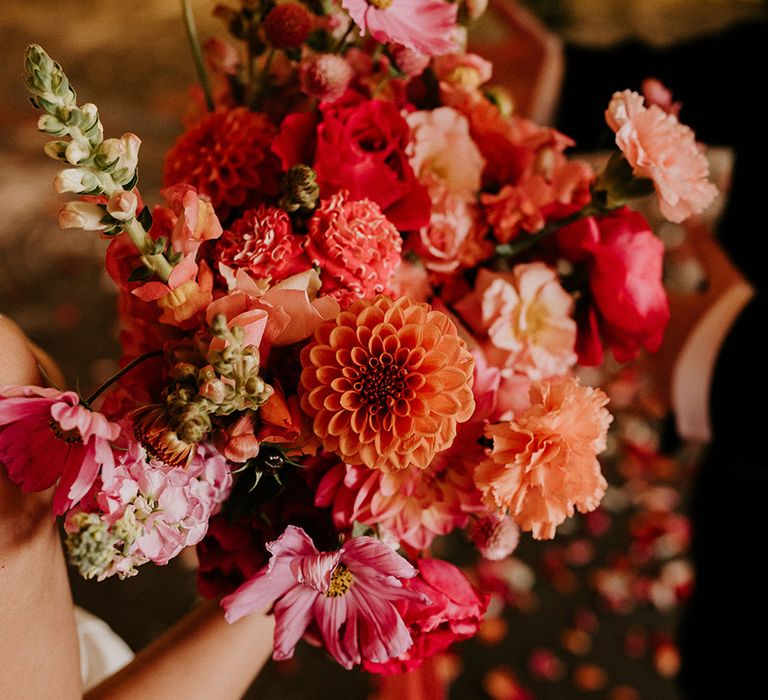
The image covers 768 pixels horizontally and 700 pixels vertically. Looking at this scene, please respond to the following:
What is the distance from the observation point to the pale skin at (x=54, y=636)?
412mm

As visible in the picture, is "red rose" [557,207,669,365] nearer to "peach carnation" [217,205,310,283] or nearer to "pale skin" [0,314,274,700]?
"peach carnation" [217,205,310,283]

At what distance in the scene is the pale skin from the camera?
412mm

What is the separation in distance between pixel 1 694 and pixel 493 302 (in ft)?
1.45

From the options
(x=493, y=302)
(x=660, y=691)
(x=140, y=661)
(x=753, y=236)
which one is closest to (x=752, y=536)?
(x=660, y=691)

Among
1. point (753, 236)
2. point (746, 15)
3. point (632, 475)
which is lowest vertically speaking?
point (632, 475)

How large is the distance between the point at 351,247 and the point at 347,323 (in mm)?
63

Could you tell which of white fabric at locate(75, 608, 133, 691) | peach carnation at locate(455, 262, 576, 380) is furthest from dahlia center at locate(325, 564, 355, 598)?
white fabric at locate(75, 608, 133, 691)

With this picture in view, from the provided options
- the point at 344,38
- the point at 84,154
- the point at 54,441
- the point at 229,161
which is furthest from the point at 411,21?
the point at 54,441

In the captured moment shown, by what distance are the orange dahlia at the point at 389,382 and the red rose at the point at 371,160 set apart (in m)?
0.12

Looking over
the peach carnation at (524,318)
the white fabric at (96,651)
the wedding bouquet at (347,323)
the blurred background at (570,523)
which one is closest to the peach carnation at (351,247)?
the wedding bouquet at (347,323)

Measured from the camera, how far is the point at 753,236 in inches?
64.9

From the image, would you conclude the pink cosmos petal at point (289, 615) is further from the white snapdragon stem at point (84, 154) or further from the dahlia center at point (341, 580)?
the white snapdragon stem at point (84, 154)

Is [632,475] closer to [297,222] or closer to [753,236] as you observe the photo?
[753,236]

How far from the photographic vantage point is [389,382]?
0.41 meters
